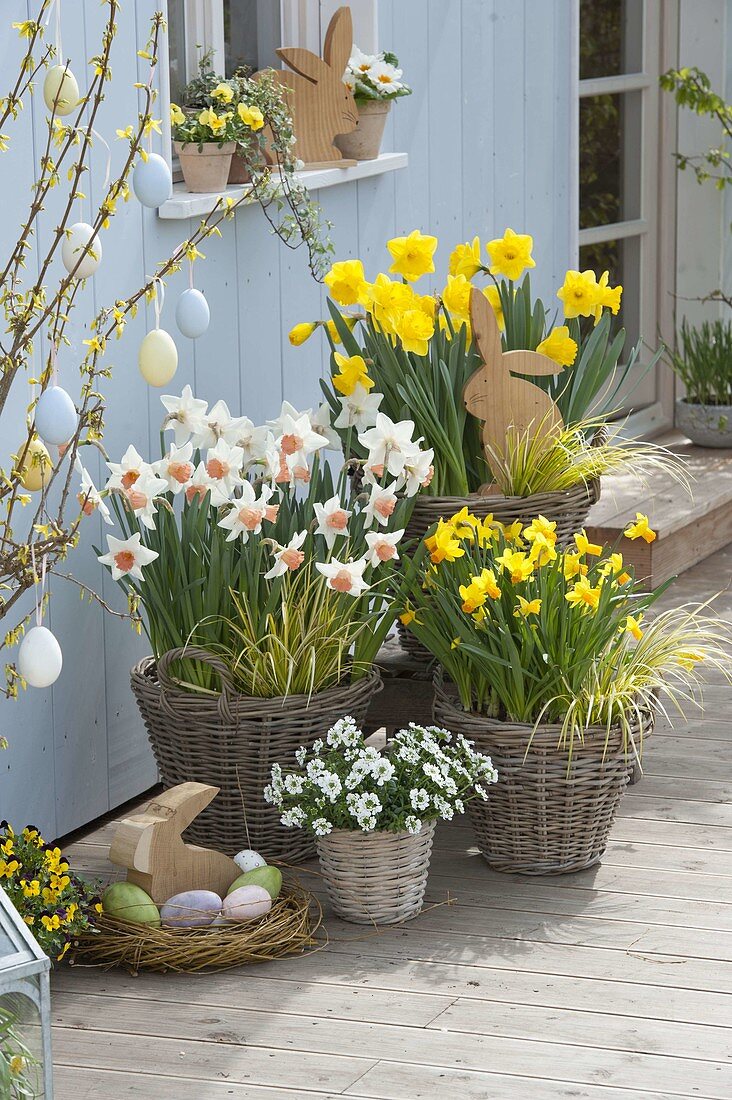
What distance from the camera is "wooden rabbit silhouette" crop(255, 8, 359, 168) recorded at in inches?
141

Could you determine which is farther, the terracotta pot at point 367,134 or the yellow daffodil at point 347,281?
the terracotta pot at point 367,134

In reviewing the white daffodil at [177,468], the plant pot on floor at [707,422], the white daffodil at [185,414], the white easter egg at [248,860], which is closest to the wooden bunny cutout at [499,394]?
the white daffodil at [185,414]

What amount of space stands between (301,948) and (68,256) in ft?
3.65

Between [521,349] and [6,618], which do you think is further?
[521,349]

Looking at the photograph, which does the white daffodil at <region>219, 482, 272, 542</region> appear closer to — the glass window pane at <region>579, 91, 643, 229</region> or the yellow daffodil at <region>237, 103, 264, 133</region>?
the yellow daffodil at <region>237, 103, 264, 133</region>

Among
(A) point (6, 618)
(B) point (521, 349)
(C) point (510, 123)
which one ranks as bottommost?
(A) point (6, 618)

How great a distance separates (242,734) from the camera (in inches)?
105

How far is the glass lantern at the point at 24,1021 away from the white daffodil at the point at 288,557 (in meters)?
0.89

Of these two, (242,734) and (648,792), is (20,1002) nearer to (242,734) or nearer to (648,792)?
(242,734)

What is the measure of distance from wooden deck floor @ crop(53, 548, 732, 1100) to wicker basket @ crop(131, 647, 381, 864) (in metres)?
0.23

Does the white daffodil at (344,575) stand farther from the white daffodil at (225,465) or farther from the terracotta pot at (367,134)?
the terracotta pot at (367,134)

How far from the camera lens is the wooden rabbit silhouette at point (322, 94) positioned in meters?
3.59

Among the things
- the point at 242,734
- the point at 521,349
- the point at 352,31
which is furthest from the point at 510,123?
the point at 242,734

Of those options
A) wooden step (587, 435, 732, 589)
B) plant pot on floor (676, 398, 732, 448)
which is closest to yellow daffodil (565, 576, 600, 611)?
wooden step (587, 435, 732, 589)
